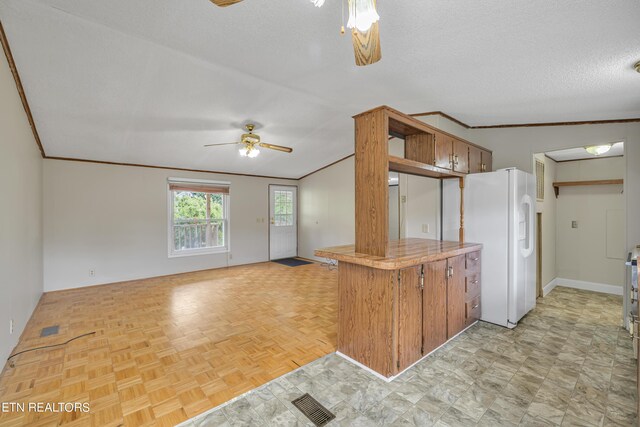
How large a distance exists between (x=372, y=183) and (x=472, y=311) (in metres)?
2.00

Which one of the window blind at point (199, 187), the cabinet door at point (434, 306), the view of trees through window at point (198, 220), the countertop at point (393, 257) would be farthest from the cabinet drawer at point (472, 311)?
the window blind at point (199, 187)

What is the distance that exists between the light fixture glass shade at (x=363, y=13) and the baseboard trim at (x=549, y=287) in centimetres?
470

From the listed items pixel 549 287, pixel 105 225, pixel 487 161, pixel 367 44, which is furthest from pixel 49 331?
pixel 549 287

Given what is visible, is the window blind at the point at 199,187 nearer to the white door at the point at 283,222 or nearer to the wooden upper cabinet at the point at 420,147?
the white door at the point at 283,222

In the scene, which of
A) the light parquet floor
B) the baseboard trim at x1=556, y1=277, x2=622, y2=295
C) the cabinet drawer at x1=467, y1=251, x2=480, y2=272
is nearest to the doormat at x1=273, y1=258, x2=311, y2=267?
the light parquet floor

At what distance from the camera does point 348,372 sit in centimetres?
220

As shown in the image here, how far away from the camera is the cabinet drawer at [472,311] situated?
117 inches

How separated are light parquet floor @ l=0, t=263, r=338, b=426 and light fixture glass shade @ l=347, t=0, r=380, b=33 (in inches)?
91.9

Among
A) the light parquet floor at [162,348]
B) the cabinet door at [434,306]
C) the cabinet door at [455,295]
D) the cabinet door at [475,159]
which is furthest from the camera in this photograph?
the cabinet door at [475,159]

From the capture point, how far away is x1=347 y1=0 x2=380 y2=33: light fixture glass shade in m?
1.09

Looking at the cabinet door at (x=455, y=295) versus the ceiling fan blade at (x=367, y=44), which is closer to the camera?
the ceiling fan blade at (x=367, y=44)

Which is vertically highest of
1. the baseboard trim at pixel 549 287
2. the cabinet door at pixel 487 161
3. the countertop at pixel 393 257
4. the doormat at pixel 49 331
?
the cabinet door at pixel 487 161

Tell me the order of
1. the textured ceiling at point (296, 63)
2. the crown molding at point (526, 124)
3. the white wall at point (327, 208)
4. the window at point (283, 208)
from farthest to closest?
the window at point (283, 208)
the white wall at point (327, 208)
the crown molding at point (526, 124)
the textured ceiling at point (296, 63)

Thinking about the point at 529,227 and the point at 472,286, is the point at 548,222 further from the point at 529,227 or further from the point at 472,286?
the point at 472,286
